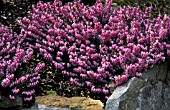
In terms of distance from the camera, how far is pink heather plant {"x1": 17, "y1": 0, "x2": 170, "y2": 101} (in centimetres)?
470

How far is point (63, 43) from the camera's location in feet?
17.2

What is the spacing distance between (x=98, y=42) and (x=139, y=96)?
1.20 m

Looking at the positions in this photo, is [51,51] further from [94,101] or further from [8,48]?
[94,101]

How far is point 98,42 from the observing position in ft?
17.3

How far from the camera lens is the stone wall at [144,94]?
169 inches

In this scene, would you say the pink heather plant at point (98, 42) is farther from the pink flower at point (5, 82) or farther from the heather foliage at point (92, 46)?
the pink flower at point (5, 82)

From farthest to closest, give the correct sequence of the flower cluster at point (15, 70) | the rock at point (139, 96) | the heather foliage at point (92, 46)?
the heather foliage at point (92, 46) → the flower cluster at point (15, 70) → the rock at point (139, 96)

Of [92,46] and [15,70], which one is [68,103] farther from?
[92,46]

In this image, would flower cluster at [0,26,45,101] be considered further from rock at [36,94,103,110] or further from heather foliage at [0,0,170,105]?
rock at [36,94,103,110]

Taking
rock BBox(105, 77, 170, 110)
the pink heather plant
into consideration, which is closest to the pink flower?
the pink heather plant

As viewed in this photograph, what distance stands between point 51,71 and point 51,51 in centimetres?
33

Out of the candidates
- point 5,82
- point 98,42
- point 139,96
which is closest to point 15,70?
point 5,82

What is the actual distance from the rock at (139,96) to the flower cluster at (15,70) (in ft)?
3.50

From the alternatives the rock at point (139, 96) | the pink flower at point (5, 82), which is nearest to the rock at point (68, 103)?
the rock at point (139, 96)
